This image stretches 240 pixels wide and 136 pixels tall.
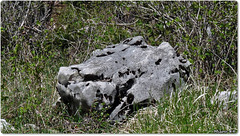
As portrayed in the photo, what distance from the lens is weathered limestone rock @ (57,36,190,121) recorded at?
14.2 feet

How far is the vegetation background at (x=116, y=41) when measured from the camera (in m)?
4.22

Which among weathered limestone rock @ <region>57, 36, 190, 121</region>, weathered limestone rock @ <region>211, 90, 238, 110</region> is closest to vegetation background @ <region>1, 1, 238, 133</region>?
weathered limestone rock @ <region>211, 90, 238, 110</region>

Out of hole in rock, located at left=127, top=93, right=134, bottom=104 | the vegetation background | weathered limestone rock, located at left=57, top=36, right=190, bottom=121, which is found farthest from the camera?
hole in rock, located at left=127, top=93, right=134, bottom=104

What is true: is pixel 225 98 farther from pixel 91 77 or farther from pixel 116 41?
pixel 116 41

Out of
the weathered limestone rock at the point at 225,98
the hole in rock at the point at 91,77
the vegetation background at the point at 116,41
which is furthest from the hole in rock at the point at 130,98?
the weathered limestone rock at the point at 225,98

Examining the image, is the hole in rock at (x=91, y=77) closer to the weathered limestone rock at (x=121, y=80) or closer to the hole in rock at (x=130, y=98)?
the weathered limestone rock at (x=121, y=80)

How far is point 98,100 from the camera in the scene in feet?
14.1

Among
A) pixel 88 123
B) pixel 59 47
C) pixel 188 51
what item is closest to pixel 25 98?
pixel 88 123

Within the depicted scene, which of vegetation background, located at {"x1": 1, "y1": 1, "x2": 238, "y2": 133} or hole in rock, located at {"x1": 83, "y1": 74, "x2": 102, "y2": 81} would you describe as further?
hole in rock, located at {"x1": 83, "y1": 74, "x2": 102, "y2": 81}

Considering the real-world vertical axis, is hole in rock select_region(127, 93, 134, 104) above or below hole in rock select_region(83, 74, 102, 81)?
below

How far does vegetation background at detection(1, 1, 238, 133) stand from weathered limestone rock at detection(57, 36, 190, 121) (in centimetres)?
15

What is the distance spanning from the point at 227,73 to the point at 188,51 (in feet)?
2.38

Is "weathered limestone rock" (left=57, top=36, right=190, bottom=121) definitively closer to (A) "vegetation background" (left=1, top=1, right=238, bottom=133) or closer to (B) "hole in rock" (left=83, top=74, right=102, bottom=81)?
(B) "hole in rock" (left=83, top=74, right=102, bottom=81)

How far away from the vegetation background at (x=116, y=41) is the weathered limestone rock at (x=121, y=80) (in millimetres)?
152
